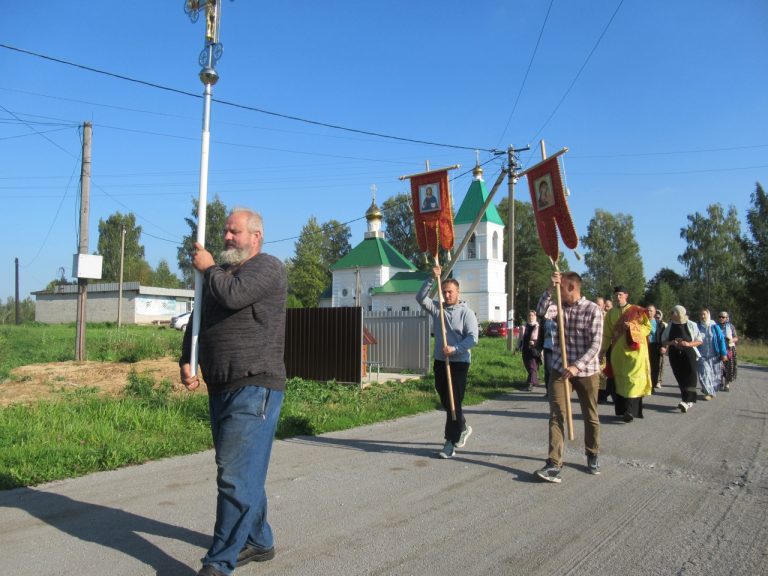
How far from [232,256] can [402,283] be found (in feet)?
181

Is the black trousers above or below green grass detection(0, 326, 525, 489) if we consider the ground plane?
above

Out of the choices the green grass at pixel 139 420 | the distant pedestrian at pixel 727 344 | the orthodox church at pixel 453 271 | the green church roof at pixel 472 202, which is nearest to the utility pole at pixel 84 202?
the green grass at pixel 139 420

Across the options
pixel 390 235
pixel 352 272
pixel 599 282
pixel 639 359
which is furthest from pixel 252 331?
pixel 390 235

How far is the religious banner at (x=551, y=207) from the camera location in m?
6.71

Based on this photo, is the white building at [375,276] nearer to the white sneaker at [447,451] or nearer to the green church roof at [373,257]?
the green church roof at [373,257]

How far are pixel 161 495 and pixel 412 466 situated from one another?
93.7 inches

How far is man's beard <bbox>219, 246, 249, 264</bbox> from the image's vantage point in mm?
3402

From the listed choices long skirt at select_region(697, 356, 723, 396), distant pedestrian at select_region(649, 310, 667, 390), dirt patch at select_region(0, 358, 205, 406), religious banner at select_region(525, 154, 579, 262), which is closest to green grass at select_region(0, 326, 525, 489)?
dirt patch at select_region(0, 358, 205, 406)

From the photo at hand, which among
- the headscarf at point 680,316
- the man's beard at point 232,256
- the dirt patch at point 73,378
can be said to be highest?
the man's beard at point 232,256

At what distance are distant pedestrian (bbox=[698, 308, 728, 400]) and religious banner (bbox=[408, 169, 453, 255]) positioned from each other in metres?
7.00

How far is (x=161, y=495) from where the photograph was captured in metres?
4.89

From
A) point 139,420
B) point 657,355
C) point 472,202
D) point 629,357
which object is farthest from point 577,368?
point 472,202

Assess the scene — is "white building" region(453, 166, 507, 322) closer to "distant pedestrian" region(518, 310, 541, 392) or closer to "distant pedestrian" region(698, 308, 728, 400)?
"distant pedestrian" region(518, 310, 541, 392)

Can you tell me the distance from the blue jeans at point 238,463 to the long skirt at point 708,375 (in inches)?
431
